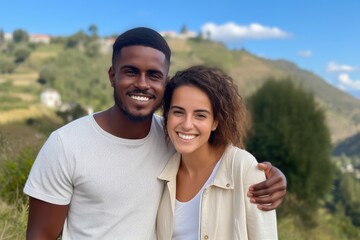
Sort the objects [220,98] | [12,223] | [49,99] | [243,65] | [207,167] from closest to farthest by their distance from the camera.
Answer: [220,98]
[207,167]
[12,223]
[49,99]
[243,65]

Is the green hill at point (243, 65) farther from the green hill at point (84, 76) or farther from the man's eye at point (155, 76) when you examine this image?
the man's eye at point (155, 76)

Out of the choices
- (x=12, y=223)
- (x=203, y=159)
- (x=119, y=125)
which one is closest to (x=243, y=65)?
(x=12, y=223)

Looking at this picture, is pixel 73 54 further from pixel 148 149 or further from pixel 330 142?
Answer: pixel 148 149

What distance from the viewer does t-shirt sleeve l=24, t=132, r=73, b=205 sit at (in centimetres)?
211

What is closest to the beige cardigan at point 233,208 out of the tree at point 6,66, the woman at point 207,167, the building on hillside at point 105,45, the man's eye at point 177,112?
the woman at point 207,167

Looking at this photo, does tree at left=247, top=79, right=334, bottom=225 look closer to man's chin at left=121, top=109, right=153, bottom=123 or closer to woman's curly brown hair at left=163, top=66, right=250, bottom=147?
woman's curly brown hair at left=163, top=66, right=250, bottom=147

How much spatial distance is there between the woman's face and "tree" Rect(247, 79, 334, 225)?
18.5 m

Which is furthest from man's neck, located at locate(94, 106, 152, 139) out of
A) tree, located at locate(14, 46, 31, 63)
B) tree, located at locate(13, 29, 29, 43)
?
tree, located at locate(13, 29, 29, 43)

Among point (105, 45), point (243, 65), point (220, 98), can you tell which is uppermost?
point (105, 45)

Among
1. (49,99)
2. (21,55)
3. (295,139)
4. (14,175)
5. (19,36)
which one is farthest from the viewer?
(19,36)

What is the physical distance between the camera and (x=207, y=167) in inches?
97.5

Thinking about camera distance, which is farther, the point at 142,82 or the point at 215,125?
the point at 215,125

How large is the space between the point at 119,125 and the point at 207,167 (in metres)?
0.56

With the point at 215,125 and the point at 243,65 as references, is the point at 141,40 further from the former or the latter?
the point at 243,65
